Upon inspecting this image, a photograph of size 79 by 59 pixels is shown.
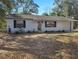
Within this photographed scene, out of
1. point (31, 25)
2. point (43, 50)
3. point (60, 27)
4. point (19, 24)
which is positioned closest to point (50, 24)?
point (60, 27)

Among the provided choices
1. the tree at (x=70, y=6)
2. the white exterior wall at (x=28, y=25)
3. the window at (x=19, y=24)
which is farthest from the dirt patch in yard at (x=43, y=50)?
the window at (x=19, y=24)

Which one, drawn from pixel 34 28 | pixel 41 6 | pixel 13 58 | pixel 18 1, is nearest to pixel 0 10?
pixel 18 1

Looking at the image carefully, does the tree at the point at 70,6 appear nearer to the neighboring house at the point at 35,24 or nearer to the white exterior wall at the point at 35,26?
the neighboring house at the point at 35,24

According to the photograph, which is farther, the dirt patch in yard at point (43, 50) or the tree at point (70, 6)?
the dirt patch in yard at point (43, 50)

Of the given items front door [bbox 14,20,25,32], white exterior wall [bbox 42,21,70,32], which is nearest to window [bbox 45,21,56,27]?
white exterior wall [bbox 42,21,70,32]

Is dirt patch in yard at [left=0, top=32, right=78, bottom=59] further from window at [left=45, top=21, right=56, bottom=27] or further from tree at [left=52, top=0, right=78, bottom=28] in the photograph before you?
window at [left=45, top=21, right=56, bottom=27]

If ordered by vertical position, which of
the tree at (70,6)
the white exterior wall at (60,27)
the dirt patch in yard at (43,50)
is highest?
the tree at (70,6)

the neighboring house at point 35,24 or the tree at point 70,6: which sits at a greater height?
the tree at point 70,6

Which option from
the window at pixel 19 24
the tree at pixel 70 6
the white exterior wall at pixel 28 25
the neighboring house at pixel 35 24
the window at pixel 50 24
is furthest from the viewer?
the window at pixel 50 24

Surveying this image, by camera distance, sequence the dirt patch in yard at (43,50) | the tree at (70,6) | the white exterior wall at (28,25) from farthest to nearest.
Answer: the white exterior wall at (28,25) < the dirt patch in yard at (43,50) < the tree at (70,6)

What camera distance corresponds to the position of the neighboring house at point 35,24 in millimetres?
11727

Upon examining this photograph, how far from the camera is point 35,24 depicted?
12.8m

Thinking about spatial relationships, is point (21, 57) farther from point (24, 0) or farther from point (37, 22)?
point (37, 22)

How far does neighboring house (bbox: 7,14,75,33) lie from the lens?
38.5 ft
